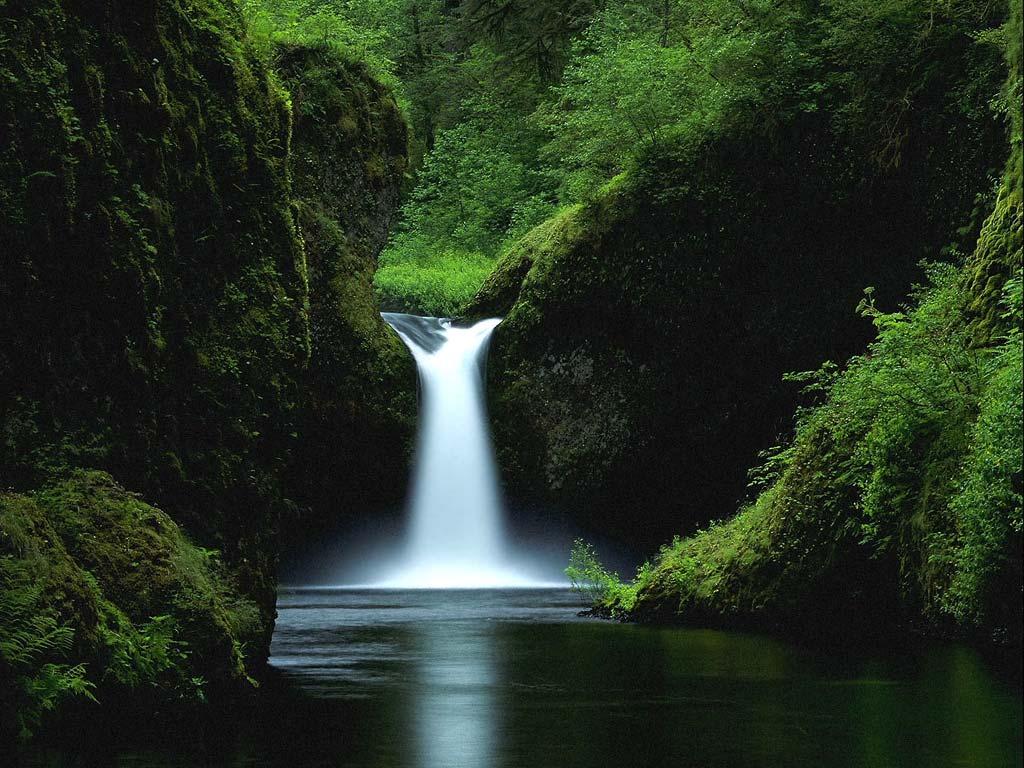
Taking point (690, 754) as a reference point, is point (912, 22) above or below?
above

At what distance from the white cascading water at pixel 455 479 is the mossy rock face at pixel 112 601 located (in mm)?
13543

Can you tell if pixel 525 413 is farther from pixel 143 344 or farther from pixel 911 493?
pixel 143 344

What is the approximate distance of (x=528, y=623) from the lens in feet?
51.8

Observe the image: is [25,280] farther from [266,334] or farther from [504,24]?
[504,24]

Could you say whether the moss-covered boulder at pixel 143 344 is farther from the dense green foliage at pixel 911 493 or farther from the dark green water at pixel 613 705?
the dense green foliage at pixel 911 493

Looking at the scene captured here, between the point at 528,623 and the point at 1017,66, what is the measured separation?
8775 mm

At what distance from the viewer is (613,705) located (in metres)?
9.40

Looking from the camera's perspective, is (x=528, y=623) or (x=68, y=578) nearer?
(x=68, y=578)

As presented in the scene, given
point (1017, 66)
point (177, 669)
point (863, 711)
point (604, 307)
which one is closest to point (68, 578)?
point (177, 669)

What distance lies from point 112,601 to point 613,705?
3.47m

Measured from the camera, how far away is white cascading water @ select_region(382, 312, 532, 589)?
23641 millimetres

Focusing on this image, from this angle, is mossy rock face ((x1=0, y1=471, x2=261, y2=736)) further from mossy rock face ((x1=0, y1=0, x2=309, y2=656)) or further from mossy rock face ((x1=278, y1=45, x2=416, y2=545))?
mossy rock face ((x1=278, y1=45, x2=416, y2=545))

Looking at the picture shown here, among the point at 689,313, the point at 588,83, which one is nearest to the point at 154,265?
the point at 689,313

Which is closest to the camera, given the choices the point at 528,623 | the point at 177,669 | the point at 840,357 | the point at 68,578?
the point at 68,578
